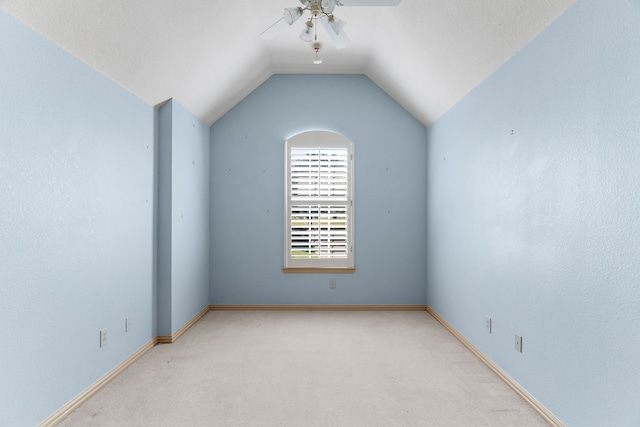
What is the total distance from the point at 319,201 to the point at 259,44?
1850mm

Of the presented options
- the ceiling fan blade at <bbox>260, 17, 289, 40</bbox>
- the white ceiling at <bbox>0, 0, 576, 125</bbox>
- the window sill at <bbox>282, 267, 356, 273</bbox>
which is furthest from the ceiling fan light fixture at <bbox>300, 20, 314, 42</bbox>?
the window sill at <bbox>282, 267, 356, 273</bbox>

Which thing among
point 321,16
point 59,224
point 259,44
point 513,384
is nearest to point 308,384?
point 513,384

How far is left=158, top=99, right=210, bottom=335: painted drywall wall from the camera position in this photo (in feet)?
11.6

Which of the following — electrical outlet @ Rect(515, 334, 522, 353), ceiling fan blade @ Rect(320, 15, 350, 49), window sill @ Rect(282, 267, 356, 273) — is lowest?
electrical outlet @ Rect(515, 334, 522, 353)

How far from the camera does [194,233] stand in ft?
13.8

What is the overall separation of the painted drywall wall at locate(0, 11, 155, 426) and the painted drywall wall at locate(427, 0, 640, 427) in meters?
2.70

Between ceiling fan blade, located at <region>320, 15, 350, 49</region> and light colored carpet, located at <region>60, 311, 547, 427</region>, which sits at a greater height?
ceiling fan blade, located at <region>320, 15, 350, 49</region>

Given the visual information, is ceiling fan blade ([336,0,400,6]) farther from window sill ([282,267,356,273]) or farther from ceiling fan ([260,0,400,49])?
window sill ([282,267,356,273])

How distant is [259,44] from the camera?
378 centimetres

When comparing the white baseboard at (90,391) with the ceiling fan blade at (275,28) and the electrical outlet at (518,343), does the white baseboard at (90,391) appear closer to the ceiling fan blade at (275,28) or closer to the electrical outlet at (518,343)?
the ceiling fan blade at (275,28)

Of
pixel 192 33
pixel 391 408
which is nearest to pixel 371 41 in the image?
pixel 192 33

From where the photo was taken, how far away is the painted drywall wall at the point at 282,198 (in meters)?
4.74

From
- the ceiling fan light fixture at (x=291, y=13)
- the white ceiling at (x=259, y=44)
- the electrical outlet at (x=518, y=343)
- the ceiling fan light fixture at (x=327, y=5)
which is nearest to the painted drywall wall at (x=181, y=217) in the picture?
the white ceiling at (x=259, y=44)

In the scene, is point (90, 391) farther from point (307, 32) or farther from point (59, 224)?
point (307, 32)
